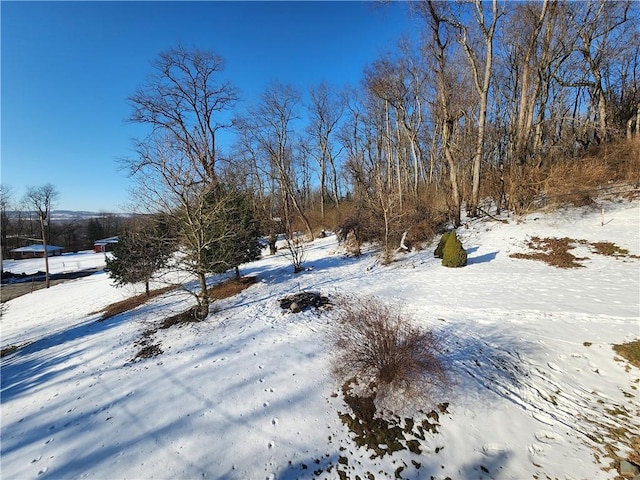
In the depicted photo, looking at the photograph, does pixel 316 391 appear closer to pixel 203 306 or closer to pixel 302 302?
pixel 302 302

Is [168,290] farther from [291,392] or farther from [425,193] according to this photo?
[425,193]

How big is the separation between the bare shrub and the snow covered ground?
0.30 meters

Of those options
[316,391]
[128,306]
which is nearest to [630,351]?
[316,391]

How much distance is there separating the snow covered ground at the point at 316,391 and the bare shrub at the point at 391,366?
0.97ft

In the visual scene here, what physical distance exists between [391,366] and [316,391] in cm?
136

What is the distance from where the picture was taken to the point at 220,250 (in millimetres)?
9531

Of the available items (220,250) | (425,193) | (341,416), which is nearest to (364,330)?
(341,416)

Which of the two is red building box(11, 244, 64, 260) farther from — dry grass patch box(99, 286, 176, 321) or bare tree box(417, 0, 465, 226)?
bare tree box(417, 0, 465, 226)

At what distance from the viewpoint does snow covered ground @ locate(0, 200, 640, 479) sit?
3.43 metres

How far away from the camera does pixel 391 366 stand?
4.25 meters

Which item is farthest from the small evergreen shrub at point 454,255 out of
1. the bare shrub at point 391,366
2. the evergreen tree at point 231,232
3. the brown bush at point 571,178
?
the evergreen tree at point 231,232

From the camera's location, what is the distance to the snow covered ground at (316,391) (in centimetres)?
343

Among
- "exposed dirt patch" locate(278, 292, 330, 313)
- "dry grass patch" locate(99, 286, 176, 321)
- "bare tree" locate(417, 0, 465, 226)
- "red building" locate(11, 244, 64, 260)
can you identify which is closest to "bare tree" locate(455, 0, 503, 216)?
Result: "bare tree" locate(417, 0, 465, 226)

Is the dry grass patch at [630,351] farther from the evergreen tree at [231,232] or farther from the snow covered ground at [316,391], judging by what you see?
the evergreen tree at [231,232]
